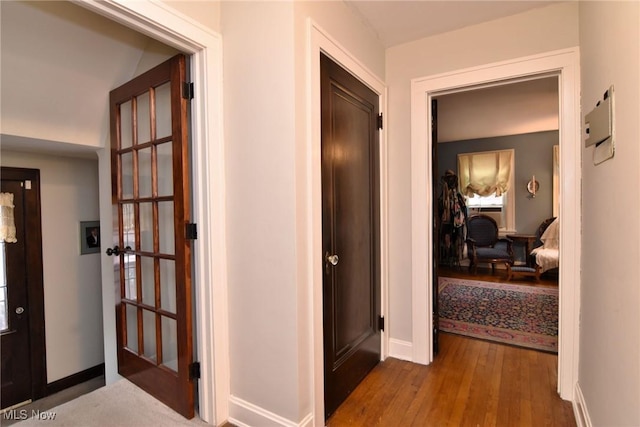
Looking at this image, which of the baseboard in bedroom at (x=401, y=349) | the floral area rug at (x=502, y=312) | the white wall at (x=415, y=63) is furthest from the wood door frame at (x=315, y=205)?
the floral area rug at (x=502, y=312)

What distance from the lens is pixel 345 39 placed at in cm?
188

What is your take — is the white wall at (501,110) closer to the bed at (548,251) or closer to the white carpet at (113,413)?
the bed at (548,251)

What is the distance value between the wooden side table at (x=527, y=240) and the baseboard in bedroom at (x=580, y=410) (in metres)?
3.83

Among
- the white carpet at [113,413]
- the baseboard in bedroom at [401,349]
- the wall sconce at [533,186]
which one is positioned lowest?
the white carpet at [113,413]

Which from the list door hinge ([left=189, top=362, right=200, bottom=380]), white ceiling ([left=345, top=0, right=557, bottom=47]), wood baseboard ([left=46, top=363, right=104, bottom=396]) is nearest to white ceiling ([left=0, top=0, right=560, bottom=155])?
white ceiling ([left=345, top=0, right=557, bottom=47])

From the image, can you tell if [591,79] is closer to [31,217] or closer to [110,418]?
[110,418]

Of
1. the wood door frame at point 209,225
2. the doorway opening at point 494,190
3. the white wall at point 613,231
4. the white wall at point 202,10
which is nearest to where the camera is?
the white wall at point 613,231

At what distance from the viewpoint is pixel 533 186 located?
5289 millimetres

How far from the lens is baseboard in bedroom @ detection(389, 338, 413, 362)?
236 centimetres

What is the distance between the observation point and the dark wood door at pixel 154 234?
67.2 inches

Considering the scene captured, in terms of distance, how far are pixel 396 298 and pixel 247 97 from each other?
176cm

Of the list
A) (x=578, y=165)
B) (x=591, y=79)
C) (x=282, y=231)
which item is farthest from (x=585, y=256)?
(x=282, y=231)

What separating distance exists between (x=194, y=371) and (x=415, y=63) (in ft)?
8.08

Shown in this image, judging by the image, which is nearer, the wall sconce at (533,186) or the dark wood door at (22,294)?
the dark wood door at (22,294)
